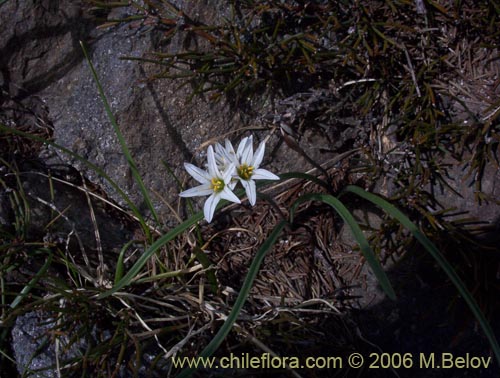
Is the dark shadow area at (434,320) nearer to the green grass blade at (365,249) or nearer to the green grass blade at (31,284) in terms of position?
the green grass blade at (365,249)

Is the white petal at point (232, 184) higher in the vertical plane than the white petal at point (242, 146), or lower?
lower

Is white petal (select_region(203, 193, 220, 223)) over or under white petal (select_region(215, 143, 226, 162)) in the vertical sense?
under

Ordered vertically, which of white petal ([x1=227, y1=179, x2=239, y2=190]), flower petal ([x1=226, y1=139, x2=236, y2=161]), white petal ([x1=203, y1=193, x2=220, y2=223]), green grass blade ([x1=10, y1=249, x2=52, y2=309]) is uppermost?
flower petal ([x1=226, y1=139, x2=236, y2=161])

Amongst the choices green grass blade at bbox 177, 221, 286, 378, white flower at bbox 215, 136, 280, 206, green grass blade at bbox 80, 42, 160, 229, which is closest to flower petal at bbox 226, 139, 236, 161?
white flower at bbox 215, 136, 280, 206


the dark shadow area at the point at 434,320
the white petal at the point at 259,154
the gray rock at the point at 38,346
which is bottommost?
the dark shadow area at the point at 434,320

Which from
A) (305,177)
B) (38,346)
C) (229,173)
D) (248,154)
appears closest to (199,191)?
(229,173)

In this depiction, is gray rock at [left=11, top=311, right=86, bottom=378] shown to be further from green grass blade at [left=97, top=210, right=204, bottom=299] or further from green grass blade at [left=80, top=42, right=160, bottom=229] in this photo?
green grass blade at [left=80, top=42, right=160, bottom=229]

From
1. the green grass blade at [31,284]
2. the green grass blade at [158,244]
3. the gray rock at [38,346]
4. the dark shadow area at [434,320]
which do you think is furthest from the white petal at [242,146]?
the gray rock at [38,346]
